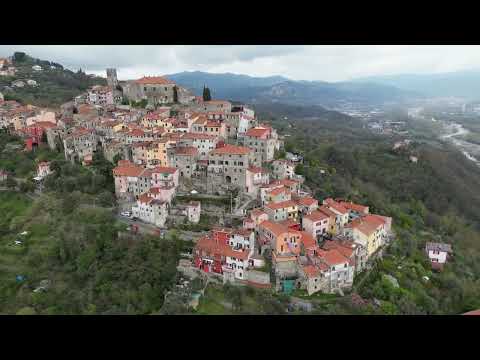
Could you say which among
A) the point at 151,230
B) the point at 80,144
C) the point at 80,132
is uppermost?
the point at 80,132

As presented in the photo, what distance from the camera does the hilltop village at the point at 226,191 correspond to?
22797mm

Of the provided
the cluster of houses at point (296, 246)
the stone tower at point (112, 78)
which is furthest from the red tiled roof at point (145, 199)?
the stone tower at point (112, 78)

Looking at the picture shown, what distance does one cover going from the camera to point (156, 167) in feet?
95.3

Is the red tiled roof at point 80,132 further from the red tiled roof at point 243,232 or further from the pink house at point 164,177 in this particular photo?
the red tiled roof at point 243,232

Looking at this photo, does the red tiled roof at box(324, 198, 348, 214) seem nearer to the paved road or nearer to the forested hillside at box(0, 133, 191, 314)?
the paved road

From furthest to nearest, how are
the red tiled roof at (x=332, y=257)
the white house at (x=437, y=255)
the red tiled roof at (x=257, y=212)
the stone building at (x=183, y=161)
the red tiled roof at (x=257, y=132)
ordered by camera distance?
the red tiled roof at (x=257, y=132)
the white house at (x=437, y=255)
the stone building at (x=183, y=161)
the red tiled roof at (x=257, y=212)
the red tiled roof at (x=332, y=257)

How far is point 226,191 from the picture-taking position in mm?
28406

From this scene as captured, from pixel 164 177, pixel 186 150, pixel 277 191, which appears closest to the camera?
pixel 277 191

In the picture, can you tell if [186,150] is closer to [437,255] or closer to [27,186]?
[27,186]

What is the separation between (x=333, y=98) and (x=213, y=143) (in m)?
177

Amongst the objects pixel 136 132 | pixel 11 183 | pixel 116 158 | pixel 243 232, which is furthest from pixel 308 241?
pixel 11 183

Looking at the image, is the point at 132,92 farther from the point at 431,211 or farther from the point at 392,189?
the point at 431,211

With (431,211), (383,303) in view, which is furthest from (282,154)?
(431,211)

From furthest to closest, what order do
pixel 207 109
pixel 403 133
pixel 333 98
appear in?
1. pixel 333 98
2. pixel 403 133
3. pixel 207 109
